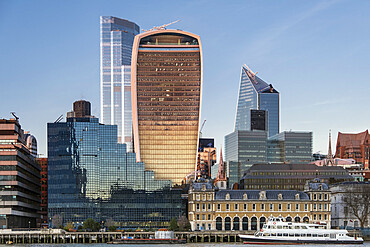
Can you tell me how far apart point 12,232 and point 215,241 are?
62214mm

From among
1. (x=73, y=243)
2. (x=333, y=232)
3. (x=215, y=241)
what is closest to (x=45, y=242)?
(x=73, y=243)

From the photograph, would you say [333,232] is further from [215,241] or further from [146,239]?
[146,239]

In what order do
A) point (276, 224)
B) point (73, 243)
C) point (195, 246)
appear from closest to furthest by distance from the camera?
1. point (195, 246)
2. point (276, 224)
3. point (73, 243)

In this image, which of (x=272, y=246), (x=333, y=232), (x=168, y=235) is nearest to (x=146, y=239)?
(x=168, y=235)

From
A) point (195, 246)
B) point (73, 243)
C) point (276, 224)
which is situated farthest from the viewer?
point (73, 243)

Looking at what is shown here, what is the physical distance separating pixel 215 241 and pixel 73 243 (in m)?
43.4

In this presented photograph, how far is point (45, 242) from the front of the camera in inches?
7859

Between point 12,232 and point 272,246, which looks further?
point 12,232

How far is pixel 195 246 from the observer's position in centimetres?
17238

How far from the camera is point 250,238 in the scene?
183 m

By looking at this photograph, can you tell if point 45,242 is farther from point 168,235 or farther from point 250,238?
point 250,238

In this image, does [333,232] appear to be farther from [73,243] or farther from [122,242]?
[73,243]

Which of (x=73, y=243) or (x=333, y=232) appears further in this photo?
(x=73, y=243)

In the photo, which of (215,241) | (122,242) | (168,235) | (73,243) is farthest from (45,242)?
(215,241)
